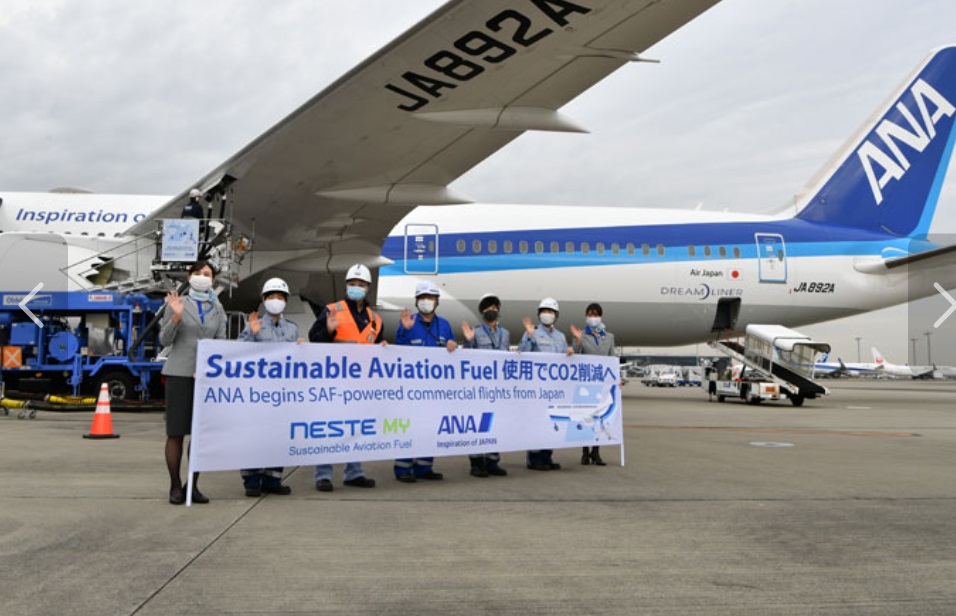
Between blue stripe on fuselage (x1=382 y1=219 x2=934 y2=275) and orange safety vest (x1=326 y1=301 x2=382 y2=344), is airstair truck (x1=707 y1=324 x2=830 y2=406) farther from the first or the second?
orange safety vest (x1=326 y1=301 x2=382 y2=344)

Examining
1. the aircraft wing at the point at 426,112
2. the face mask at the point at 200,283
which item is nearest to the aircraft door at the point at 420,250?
the aircraft wing at the point at 426,112

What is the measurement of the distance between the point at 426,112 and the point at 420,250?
7015 millimetres

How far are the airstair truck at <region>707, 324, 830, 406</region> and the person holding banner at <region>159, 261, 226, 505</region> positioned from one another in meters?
15.2

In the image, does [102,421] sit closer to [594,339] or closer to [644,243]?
[594,339]

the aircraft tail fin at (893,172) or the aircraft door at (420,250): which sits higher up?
the aircraft tail fin at (893,172)

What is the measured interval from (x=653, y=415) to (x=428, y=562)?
37.8 feet

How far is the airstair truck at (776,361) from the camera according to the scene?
1819 centimetres

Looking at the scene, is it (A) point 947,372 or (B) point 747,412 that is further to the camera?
(A) point 947,372

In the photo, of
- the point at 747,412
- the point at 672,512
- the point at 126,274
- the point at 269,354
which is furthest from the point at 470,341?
the point at 747,412

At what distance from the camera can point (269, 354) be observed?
5430 mm

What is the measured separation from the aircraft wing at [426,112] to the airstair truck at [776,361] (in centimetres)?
1164

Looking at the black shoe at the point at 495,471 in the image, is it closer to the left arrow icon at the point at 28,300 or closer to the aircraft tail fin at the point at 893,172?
the left arrow icon at the point at 28,300

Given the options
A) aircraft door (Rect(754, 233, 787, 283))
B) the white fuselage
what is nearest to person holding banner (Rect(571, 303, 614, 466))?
the white fuselage

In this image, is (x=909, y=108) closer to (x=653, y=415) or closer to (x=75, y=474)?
(x=653, y=415)
